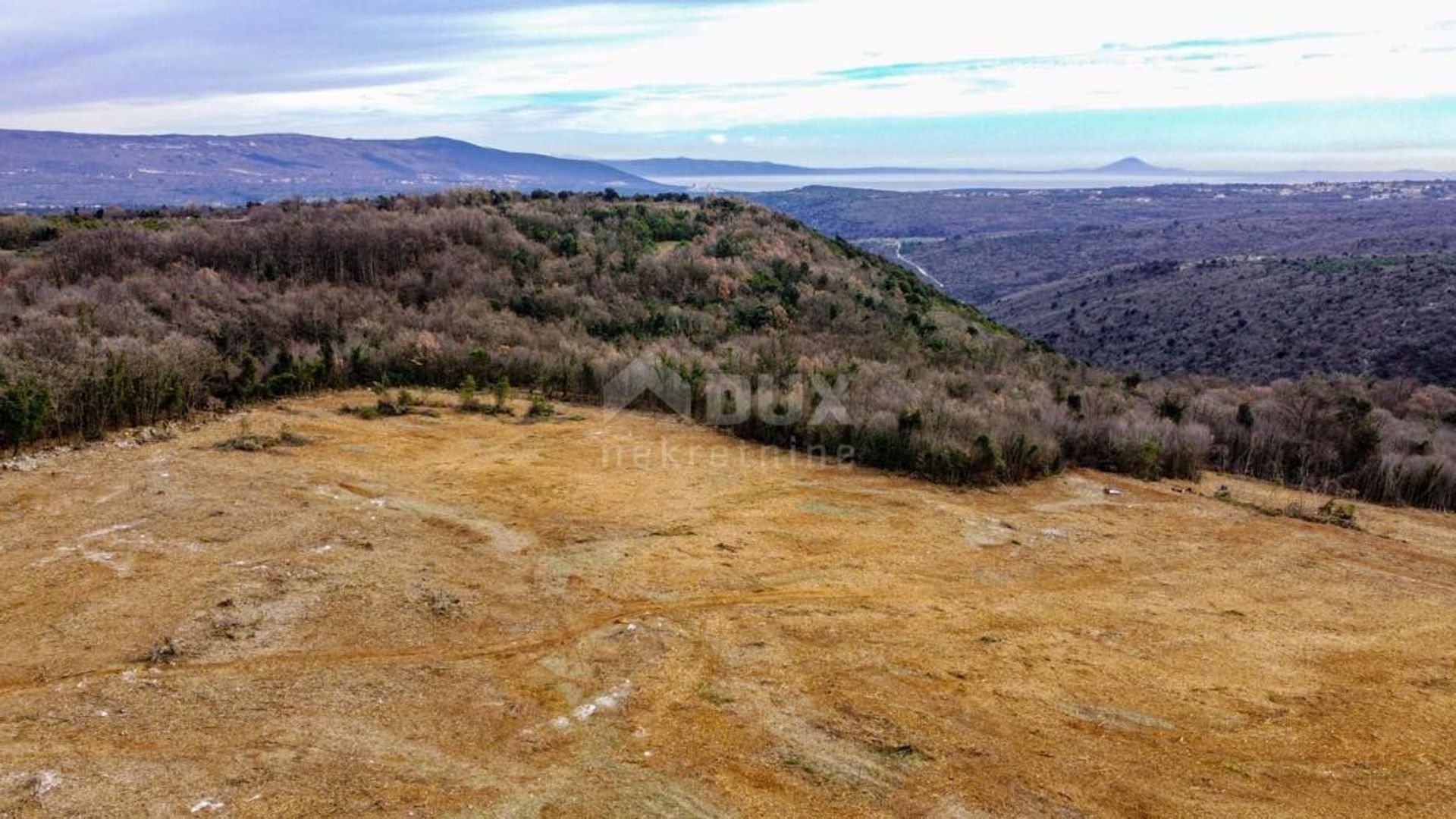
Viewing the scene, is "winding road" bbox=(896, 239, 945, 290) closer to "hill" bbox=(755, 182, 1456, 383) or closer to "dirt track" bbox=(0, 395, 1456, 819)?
"hill" bbox=(755, 182, 1456, 383)

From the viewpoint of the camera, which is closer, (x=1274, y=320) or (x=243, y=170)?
(x=1274, y=320)

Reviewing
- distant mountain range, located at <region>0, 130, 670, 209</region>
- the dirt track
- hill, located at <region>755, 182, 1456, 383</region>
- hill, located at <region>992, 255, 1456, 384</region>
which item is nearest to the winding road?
hill, located at <region>755, 182, 1456, 383</region>

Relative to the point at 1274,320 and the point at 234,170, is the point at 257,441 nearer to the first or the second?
the point at 1274,320

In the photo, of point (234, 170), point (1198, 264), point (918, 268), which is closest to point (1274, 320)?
point (1198, 264)

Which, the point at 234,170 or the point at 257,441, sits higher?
the point at 234,170

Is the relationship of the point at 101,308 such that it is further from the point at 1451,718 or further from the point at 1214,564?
the point at 1451,718
